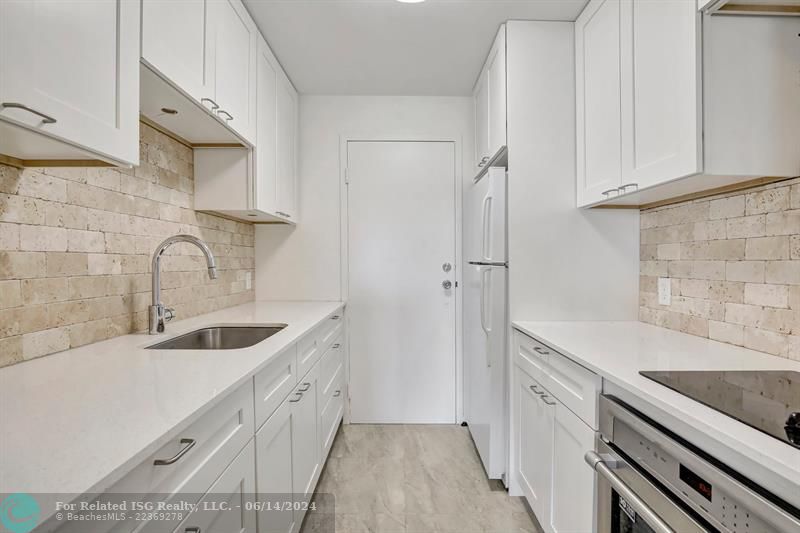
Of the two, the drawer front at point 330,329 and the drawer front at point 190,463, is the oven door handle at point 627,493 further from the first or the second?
the drawer front at point 330,329

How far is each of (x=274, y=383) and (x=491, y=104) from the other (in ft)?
6.34

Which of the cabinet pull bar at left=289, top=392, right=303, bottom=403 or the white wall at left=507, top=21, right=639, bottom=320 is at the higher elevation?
the white wall at left=507, top=21, right=639, bottom=320

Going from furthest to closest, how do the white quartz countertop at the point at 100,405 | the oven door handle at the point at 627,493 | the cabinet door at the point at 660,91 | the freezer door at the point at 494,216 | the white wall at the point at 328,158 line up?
the white wall at the point at 328,158 → the freezer door at the point at 494,216 → the cabinet door at the point at 660,91 → the oven door handle at the point at 627,493 → the white quartz countertop at the point at 100,405

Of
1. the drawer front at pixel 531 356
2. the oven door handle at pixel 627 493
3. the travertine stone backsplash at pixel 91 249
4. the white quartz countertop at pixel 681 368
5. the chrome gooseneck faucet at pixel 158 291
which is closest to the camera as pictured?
the white quartz countertop at pixel 681 368

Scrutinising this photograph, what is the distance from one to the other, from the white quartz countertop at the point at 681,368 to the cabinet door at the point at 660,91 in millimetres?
598

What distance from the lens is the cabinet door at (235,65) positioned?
160 centimetres

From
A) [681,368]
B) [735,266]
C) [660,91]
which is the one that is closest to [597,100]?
[660,91]

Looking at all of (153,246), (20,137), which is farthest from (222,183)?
(20,137)

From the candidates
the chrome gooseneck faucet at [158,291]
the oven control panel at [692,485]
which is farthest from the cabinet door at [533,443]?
the chrome gooseneck faucet at [158,291]

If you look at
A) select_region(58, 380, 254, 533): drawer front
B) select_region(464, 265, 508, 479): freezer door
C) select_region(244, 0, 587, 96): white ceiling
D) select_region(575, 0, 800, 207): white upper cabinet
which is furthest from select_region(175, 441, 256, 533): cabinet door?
select_region(244, 0, 587, 96): white ceiling

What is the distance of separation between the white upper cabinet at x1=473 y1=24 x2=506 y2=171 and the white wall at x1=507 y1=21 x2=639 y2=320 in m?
0.05

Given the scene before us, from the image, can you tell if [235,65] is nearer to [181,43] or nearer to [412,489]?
[181,43]

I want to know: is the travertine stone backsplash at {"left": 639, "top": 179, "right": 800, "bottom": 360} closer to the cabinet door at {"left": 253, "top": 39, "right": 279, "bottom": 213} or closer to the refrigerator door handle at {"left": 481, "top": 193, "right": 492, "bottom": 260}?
the refrigerator door handle at {"left": 481, "top": 193, "right": 492, "bottom": 260}

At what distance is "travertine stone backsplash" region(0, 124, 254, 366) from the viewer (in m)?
1.09
